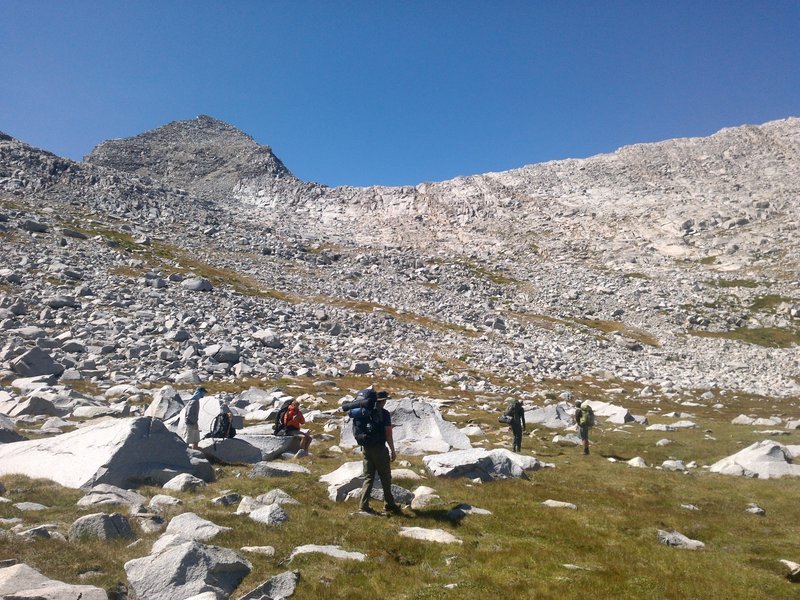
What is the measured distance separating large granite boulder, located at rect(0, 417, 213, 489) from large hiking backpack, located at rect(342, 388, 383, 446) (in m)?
5.51

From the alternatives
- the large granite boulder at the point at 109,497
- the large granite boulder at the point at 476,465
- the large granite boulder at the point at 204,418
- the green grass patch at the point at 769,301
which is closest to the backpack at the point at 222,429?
the large granite boulder at the point at 204,418

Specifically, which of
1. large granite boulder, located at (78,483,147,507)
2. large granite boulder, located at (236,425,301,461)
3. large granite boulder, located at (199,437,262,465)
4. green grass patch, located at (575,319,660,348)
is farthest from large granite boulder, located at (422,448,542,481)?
green grass patch, located at (575,319,660,348)

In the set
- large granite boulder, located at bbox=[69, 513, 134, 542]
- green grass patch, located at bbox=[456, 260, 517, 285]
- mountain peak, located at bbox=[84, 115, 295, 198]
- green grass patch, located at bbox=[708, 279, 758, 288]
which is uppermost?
mountain peak, located at bbox=[84, 115, 295, 198]

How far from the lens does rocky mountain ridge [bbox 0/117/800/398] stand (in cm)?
4509

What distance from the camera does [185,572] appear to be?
7832mm

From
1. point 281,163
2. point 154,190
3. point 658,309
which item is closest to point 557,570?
point 658,309

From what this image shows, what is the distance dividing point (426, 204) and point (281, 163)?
49275 mm

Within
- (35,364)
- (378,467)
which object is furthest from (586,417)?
(35,364)

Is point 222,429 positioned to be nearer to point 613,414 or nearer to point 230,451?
point 230,451

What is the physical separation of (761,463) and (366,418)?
707 inches

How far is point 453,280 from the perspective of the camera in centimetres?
9275

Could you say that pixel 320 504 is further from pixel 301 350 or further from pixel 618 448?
pixel 301 350

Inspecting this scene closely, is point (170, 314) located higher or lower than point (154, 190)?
lower

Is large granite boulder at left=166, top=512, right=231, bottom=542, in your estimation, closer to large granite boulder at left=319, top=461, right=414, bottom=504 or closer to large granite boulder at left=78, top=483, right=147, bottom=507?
large granite boulder at left=78, top=483, right=147, bottom=507
